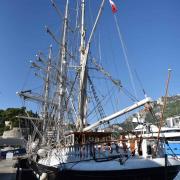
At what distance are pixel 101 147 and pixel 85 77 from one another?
11.1 metres

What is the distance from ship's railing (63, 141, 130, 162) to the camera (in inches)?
836

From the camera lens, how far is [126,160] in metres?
20.1

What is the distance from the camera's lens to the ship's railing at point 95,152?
2124cm

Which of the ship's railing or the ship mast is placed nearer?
the ship's railing

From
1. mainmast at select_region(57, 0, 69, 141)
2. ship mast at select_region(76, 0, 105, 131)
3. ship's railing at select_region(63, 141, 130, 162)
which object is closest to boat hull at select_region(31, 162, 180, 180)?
ship's railing at select_region(63, 141, 130, 162)

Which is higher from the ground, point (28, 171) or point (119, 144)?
point (119, 144)

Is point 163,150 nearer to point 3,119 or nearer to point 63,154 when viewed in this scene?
point 63,154

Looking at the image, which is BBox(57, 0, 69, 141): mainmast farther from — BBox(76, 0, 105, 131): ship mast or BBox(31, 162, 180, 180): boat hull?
BBox(31, 162, 180, 180): boat hull

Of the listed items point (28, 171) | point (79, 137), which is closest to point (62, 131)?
point (79, 137)

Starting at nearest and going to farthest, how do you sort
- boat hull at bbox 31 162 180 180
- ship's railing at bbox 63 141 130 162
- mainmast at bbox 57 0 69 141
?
boat hull at bbox 31 162 180 180 → ship's railing at bbox 63 141 130 162 → mainmast at bbox 57 0 69 141

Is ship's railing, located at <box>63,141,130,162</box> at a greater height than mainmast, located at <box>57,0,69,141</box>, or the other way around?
mainmast, located at <box>57,0,69,141</box>

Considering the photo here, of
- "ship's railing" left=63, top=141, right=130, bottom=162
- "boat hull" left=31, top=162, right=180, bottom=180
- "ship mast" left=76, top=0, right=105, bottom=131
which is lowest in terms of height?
"boat hull" left=31, top=162, right=180, bottom=180

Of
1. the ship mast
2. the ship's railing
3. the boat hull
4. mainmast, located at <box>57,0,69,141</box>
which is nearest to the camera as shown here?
the boat hull

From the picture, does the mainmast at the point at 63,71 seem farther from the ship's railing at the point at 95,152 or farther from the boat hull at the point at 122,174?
the boat hull at the point at 122,174
